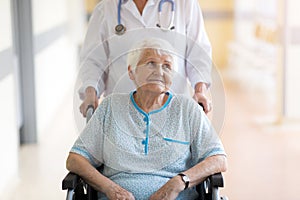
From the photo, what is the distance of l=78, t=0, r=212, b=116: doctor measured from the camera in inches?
105

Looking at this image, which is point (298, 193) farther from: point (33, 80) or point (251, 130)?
point (33, 80)

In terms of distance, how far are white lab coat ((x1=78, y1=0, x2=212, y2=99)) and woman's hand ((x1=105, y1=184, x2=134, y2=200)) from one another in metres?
0.46

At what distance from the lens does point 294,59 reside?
6.26 m

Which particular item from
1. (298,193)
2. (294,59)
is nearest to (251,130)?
(294,59)

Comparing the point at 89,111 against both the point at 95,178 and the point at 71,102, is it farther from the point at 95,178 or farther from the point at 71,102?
A: the point at 71,102

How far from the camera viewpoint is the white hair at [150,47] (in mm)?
2441

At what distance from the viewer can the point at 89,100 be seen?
264cm

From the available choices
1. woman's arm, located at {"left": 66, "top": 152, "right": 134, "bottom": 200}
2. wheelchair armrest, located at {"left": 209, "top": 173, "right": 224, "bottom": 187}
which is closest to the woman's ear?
woman's arm, located at {"left": 66, "top": 152, "right": 134, "bottom": 200}

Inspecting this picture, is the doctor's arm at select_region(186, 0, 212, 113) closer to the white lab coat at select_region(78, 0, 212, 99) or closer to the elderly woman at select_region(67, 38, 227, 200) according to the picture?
the white lab coat at select_region(78, 0, 212, 99)

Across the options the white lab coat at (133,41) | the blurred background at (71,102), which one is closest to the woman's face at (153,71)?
the white lab coat at (133,41)

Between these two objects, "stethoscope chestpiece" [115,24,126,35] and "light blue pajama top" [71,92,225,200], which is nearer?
"light blue pajama top" [71,92,225,200]

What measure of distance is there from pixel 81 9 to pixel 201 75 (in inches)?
300

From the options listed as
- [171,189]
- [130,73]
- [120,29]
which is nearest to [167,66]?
[130,73]

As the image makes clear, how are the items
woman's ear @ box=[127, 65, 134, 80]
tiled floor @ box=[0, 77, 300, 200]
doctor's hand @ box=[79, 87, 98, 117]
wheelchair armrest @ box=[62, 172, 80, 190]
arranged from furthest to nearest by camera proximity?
tiled floor @ box=[0, 77, 300, 200]
doctor's hand @ box=[79, 87, 98, 117]
woman's ear @ box=[127, 65, 134, 80]
wheelchair armrest @ box=[62, 172, 80, 190]
